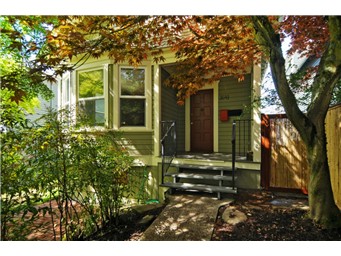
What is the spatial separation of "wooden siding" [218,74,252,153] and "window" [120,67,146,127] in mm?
2147

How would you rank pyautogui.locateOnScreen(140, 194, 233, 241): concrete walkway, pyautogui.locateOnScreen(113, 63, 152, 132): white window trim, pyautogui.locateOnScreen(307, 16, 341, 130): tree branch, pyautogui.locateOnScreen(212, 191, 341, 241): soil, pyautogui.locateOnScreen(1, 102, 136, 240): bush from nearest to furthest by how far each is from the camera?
pyautogui.locateOnScreen(1, 102, 136, 240): bush → pyautogui.locateOnScreen(307, 16, 341, 130): tree branch → pyautogui.locateOnScreen(212, 191, 341, 241): soil → pyautogui.locateOnScreen(140, 194, 233, 241): concrete walkway → pyautogui.locateOnScreen(113, 63, 152, 132): white window trim

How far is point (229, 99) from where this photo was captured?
5504 mm

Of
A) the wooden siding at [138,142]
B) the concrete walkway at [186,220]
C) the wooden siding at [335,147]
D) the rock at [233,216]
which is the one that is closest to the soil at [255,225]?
the rock at [233,216]

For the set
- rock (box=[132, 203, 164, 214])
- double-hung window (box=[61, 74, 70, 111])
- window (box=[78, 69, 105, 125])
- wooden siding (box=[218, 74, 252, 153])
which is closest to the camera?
rock (box=[132, 203, 164, 214])

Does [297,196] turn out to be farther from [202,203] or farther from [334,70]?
[334,70]

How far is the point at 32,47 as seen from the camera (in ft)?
6.49

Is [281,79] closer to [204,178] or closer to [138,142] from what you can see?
[204,178]

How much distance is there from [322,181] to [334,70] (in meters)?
1.18

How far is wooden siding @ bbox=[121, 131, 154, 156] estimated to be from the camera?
4.62m

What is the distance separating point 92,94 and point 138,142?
5.23 feet

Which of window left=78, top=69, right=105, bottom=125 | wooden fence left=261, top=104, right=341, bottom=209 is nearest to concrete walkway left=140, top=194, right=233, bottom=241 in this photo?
wooden fence left=261, top=104, right=341, bottom=209

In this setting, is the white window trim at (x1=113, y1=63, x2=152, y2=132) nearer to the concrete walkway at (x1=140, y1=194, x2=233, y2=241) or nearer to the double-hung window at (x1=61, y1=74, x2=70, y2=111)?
the double-hung window at (x1=61, y1=74, x2=70, y2=111)

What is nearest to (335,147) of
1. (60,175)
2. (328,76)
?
(328,76)
